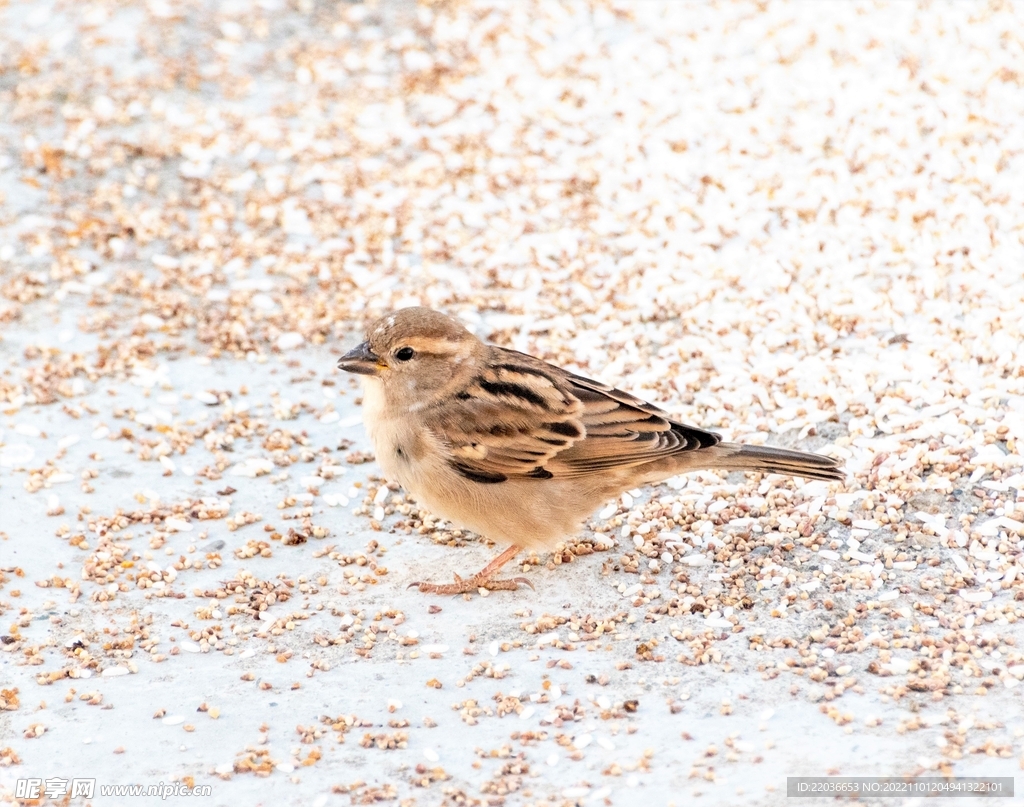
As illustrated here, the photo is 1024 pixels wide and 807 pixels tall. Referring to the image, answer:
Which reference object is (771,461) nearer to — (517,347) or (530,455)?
(530,455)

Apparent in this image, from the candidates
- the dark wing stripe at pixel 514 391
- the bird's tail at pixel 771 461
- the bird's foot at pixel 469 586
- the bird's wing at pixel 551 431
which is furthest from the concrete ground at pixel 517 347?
the dark wing stripe at pixel 514 391

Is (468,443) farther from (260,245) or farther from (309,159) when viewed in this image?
(309,159)

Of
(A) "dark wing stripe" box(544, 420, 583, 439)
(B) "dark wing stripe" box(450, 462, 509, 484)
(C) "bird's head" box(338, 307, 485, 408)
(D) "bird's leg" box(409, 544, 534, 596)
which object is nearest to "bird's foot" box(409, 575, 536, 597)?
(D) "bird's leg" box(409, 544, 534, 596)

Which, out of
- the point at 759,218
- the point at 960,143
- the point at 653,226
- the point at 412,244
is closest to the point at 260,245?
the point at 412,244

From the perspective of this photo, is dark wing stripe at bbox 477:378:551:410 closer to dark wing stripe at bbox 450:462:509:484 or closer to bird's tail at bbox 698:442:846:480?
dark wing stripe at bbox 450:462:509:484

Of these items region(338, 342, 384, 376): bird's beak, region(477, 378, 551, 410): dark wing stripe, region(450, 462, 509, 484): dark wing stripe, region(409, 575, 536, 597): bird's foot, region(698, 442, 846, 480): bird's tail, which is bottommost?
region(409, 575, 536, 597): bird's foot

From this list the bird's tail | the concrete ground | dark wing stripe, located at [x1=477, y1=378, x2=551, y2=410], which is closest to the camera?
the concrete ground

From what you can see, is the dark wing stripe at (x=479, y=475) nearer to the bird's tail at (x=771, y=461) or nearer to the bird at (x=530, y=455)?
the bird at (x=530, y=455)
